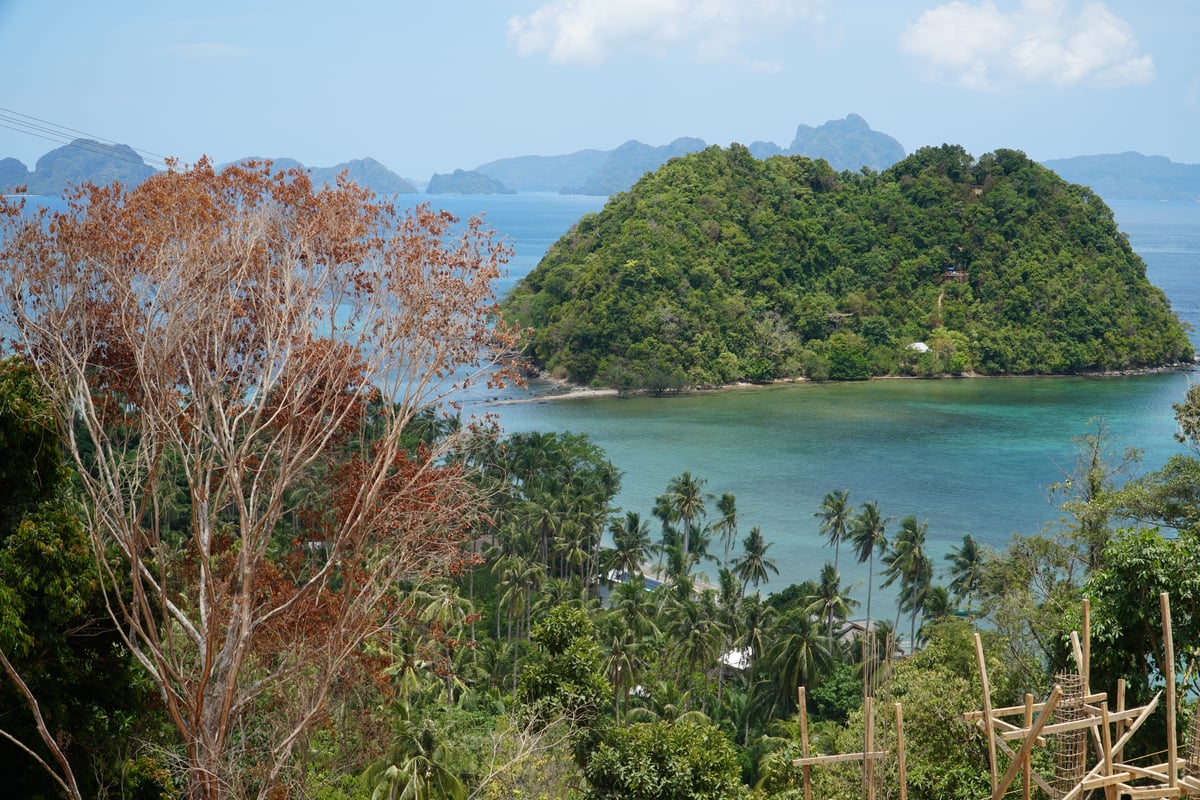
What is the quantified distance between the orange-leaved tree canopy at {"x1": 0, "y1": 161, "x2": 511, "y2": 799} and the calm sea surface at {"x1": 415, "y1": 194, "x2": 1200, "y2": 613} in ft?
74.0

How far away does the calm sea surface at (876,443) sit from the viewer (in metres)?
35.6

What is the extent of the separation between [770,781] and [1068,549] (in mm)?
6414

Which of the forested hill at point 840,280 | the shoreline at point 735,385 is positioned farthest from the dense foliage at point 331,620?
the forested hill at point 840,280

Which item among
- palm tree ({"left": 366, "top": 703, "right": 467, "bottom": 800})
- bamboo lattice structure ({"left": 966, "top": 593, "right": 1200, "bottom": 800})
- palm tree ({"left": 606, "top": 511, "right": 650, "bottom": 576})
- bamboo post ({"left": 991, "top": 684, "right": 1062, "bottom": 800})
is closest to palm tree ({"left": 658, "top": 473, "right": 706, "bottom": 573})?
palm tree ({"left": 606, "top": 511, "right": 650, "bottom": 576})

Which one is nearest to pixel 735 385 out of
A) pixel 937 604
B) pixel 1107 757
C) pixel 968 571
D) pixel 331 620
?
pixel 968 571

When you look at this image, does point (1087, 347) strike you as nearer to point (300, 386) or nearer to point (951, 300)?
point (951, 300)

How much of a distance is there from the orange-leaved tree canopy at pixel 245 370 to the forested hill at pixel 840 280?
45.5 m

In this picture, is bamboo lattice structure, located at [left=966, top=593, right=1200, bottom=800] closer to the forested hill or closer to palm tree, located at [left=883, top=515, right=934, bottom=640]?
palm tree, located at [left=883, top=515, right=934, bottom=640]

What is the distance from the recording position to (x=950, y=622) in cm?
2084

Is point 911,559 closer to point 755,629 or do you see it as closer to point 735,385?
point 755,629

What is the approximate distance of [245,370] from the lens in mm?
9352

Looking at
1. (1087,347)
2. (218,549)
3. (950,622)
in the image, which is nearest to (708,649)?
(950,622)

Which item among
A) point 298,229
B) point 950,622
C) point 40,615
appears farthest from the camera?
point 950,622

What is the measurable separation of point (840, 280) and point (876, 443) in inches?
957
